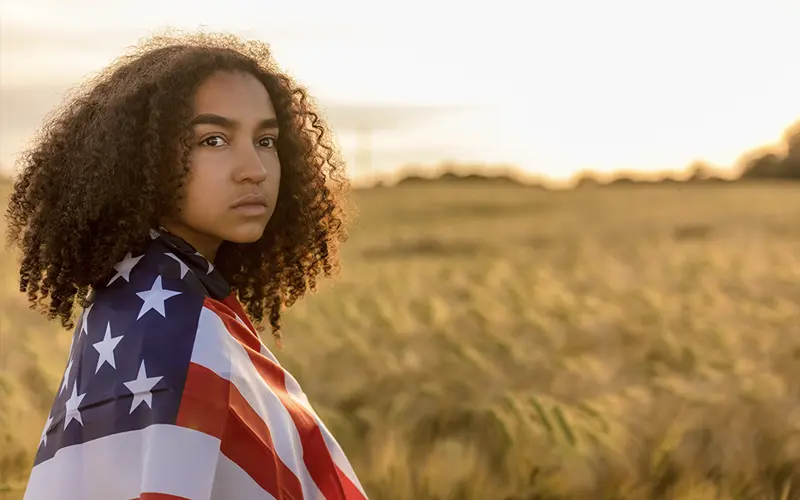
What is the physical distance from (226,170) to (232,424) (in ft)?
1.77

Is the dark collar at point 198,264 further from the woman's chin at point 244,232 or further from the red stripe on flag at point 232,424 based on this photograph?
the red stripe on flag at point 232,424

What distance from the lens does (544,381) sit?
383cm

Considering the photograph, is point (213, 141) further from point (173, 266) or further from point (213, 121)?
point (173, 266)

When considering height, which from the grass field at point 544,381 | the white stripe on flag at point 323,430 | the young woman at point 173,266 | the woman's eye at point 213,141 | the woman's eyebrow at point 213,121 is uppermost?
the woman's eyebrow at point 213,121

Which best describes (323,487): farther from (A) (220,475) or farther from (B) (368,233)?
(B) (368,233)

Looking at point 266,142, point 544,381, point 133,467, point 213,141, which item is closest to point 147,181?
point 213,141

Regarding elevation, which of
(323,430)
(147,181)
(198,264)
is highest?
(147,181)

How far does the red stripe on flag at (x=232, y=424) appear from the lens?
5.48 ft

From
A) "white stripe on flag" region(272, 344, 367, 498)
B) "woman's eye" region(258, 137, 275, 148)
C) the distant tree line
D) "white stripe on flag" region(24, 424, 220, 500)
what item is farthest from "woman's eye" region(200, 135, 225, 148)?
the distant tree line

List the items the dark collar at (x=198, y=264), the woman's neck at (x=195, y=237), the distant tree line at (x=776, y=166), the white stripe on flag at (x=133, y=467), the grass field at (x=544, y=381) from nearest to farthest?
the white stripe on flag at (x=133, y=467)
the dark collar at (x=198, y=264)
the woman's neck at (x=195, y=237)
the grass field at (x=544, y=381)
the distant tree line at (x=776, y=166)

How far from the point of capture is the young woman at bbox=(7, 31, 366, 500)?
5.56ft

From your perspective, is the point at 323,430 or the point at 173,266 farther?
the point at 323,430

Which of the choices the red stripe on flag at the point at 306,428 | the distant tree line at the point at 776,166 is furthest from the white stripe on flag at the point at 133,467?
the distant tree line at the point at 776,166

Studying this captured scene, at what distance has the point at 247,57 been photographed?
2203 mm
